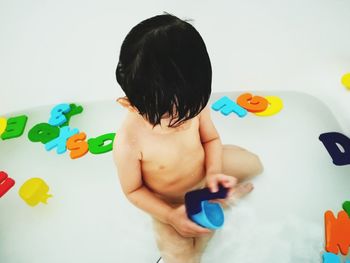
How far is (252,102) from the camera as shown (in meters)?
1.04

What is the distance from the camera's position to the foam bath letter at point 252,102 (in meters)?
1.02

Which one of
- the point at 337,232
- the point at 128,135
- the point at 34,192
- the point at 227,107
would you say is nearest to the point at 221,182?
the point at 128,135

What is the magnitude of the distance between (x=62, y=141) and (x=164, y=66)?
0.62m

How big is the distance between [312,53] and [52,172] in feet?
2.59

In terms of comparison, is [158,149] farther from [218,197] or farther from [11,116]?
[11,116]

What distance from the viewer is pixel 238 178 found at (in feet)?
2.77

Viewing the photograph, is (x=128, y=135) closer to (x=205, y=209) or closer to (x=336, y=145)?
(x=205, y=209)

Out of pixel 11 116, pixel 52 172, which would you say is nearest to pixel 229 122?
pixel 52 172

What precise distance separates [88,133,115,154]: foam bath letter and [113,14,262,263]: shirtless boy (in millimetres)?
281

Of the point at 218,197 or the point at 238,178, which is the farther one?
the point at 238,178

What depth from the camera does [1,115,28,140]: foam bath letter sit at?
1.01 metres

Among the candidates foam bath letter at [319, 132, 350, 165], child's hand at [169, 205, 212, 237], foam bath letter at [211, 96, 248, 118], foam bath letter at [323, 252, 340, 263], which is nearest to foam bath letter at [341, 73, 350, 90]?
foam bath letter at [319, 132, 350, 165]

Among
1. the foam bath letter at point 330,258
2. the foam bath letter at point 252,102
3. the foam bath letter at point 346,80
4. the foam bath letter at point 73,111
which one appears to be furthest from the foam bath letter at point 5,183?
the foam bath letter at point 346,80

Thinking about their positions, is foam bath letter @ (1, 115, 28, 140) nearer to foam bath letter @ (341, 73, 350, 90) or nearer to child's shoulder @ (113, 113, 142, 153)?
child's shoulder @ (113, 113, 142, 153)
